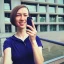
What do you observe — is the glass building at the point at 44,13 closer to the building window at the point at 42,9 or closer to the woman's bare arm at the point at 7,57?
the building window at the point at 42,9

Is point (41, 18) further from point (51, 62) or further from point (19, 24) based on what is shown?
point (19, 24)

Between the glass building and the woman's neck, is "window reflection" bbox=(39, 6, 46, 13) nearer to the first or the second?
the glass building

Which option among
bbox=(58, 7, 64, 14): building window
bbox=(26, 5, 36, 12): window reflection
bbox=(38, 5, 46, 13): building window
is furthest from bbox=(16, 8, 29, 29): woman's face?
bbox=(58, 7, 64, 14): building window

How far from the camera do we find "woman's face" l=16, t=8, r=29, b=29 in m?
0.90

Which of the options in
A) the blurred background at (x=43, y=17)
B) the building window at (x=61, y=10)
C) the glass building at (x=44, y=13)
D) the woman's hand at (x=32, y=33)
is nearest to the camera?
the woman's hand at (x=32, y=33)

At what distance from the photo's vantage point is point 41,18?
624 inches

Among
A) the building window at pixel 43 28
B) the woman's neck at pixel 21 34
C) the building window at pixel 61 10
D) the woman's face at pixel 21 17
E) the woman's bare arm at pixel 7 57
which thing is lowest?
the building window at pixel 43 28

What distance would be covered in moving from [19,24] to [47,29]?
15.3 m

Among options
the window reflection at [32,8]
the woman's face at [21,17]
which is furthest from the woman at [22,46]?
the window reflection at [32,8]

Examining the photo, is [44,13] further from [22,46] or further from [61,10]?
[22,46]

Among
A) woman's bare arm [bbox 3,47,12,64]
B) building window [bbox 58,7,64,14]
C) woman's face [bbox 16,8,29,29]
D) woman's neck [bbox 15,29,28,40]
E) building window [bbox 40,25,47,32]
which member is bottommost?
building window [bbox 40,25,47,32]

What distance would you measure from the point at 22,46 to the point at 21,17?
0.57 feet

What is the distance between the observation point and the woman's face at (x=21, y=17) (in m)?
0.90

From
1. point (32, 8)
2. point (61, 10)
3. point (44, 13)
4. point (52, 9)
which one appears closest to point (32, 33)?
point (32, 8)
